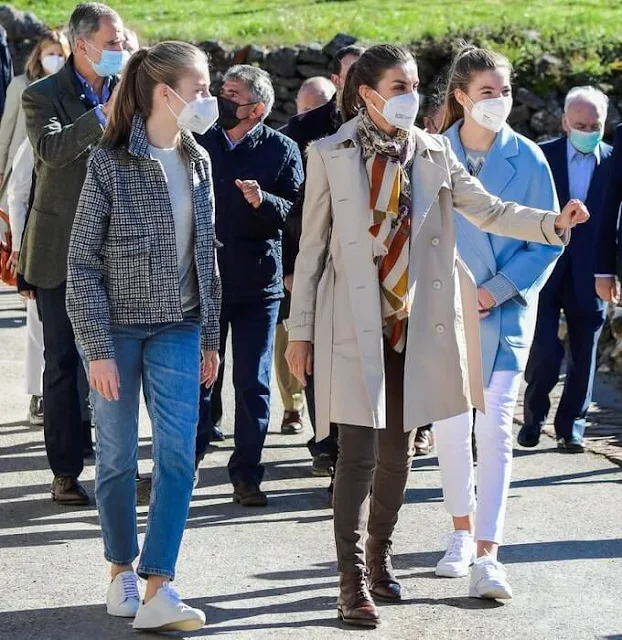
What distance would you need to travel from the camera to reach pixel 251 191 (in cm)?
710

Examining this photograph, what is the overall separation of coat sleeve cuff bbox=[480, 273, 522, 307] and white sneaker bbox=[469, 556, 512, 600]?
105 cm

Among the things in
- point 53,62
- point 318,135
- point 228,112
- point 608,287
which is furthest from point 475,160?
point 53,62

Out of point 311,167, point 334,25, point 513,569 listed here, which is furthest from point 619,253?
point 334,25

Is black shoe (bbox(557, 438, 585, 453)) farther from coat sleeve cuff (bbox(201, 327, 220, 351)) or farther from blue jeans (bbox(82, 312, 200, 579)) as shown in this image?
blue jeans (bbox(82, 312, 200, 579))

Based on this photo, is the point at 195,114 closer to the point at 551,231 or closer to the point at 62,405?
the point at 551,231

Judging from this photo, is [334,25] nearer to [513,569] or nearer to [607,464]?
[607,464]

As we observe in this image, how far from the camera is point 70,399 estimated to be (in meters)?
7.24

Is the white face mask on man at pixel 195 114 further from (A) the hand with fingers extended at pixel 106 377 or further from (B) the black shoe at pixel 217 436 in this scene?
(B) the black shoe at pixel 217 436

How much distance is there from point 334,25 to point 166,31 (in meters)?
2.27

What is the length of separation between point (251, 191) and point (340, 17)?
14985 mm

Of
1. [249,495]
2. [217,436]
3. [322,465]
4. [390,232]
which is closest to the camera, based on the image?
[390,232]

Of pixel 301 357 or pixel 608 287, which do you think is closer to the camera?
pixel 301 357

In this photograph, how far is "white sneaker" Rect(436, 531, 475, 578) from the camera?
612 cm

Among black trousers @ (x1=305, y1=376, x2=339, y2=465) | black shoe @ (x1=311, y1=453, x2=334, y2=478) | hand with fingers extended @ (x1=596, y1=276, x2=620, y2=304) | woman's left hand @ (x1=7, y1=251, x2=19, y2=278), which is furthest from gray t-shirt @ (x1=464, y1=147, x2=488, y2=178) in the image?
woman's left hand @ (x1=7, y1=251, x2=19, y2=278)
